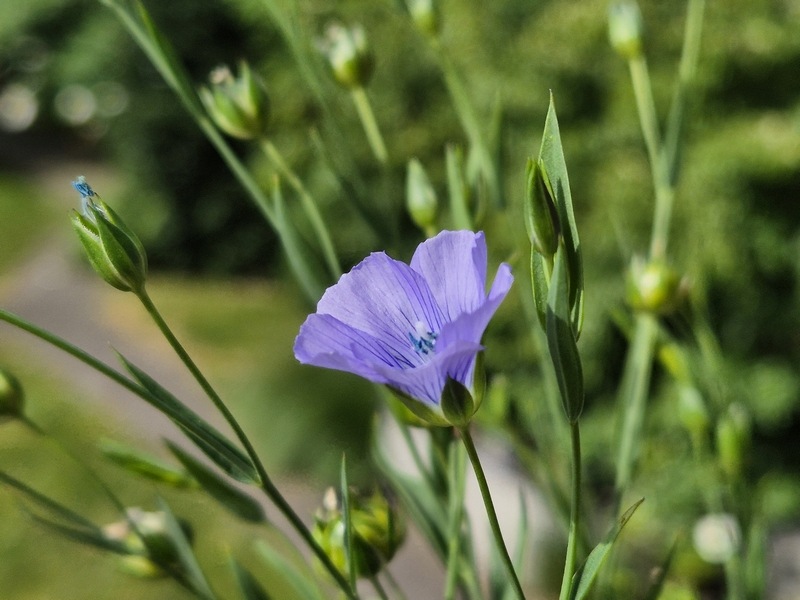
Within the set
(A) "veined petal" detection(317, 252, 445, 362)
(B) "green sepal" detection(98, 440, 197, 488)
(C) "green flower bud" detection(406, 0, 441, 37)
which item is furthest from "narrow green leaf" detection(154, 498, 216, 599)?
(C) "green flower bud" detection(406, 0, 441, 37)

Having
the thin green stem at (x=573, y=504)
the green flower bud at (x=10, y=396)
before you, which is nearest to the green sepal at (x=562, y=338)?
the thin green stem at (x=573, y=504)

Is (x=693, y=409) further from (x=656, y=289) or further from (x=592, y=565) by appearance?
(x=592, y=565)

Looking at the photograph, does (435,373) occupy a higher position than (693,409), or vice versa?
(435,373)

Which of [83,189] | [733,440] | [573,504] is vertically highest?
[83,189]

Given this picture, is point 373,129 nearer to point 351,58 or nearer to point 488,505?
point 351,58

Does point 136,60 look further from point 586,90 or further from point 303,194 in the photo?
point 303,194

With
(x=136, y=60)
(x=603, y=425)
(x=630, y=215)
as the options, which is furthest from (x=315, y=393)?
(x=136, y=60)

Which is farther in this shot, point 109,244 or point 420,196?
point 420,196

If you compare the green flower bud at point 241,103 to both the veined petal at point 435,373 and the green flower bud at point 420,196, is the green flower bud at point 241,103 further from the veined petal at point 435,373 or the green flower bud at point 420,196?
the veined petal at point 435,373

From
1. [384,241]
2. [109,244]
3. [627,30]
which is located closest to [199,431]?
[109,244]
